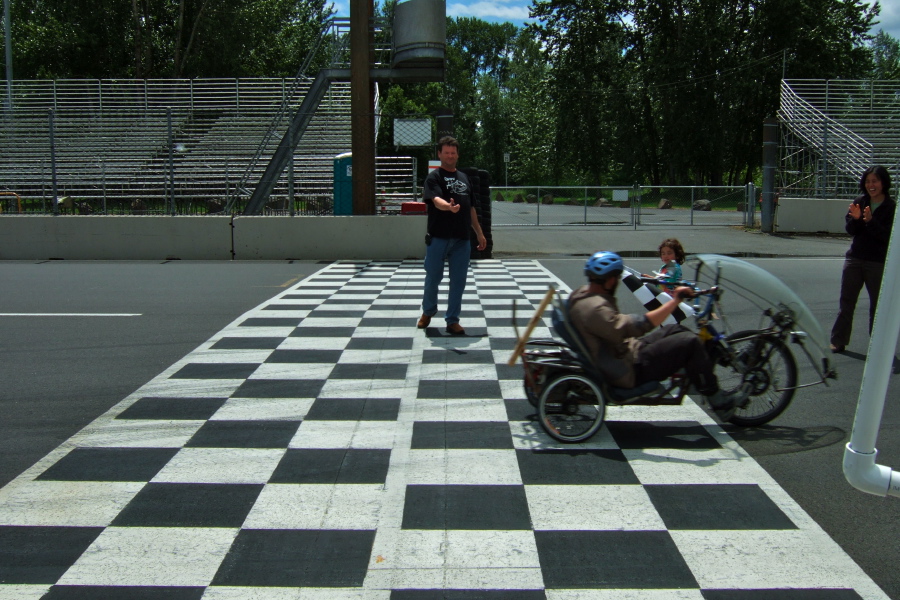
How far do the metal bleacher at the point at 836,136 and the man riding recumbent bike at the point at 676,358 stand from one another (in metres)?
17.0

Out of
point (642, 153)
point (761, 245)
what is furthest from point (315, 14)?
point (761, 245)

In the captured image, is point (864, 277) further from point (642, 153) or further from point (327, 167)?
point (642, 153)

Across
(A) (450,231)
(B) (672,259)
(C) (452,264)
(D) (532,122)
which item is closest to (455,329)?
(C) (452,264)

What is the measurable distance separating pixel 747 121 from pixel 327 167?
29.7m

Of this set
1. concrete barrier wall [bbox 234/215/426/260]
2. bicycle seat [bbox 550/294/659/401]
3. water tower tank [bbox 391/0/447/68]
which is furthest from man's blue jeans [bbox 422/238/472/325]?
water tower tank [bbox 391/0/447/68]

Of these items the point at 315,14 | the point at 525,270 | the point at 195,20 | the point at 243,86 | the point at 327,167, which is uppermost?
the point at 315,14

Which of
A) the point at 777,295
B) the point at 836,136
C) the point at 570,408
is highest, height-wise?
the point at 836,136

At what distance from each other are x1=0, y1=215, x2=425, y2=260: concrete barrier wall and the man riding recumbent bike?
36.0 feet

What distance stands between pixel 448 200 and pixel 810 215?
15.1m

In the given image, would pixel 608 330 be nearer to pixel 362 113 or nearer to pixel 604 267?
pixel 604 267

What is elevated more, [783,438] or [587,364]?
[587,364]

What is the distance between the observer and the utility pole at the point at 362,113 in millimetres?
16234

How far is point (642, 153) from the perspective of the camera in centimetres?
5056

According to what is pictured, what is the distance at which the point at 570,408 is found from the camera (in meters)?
5.02
